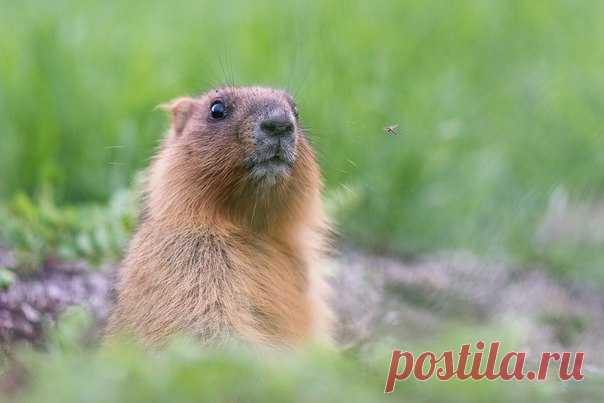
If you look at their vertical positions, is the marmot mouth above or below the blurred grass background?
below

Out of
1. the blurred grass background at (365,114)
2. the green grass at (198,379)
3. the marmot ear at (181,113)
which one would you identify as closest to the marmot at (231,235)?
the marmot ear at (181,113)

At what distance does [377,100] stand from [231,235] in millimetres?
3685

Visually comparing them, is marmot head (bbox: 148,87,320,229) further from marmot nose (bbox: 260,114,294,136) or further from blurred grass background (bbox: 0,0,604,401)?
blurred grass background (bbox: 0,0,604,401)

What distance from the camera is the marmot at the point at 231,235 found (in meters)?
4.82

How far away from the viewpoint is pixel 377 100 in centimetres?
860

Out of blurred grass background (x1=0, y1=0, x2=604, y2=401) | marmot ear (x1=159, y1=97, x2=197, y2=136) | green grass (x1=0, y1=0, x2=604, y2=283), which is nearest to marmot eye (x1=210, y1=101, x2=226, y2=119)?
marmot ear (x1=159, y1=97, x2=197, y2=136)

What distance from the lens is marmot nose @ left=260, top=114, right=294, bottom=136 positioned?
502 cm

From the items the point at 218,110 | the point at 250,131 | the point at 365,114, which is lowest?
the point at 250,131

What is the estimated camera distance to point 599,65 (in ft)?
31.9

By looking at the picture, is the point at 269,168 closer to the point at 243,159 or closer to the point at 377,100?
the point at 243,159

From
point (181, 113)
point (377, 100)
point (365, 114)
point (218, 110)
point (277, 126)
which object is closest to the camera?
point (277, 126)

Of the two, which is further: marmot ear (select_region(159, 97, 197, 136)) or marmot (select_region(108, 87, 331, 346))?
marmot ear (select_region(159, 97, 197, 136))

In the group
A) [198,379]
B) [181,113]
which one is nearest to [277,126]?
[181,113]

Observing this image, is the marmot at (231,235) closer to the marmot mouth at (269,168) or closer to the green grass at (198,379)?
the marmot mouth at (269,168)
